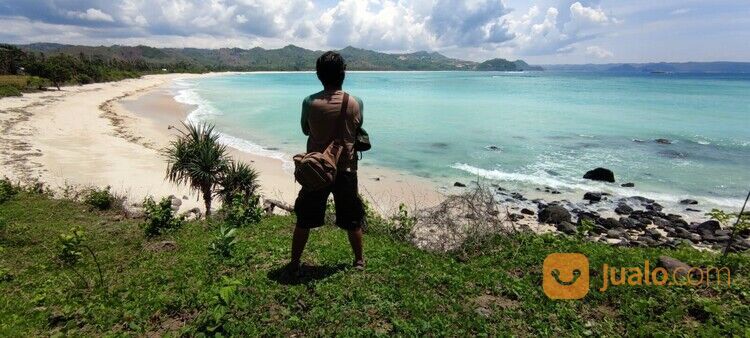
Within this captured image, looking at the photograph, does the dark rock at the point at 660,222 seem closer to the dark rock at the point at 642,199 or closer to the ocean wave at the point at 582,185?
the dark rock at the point at 642,199

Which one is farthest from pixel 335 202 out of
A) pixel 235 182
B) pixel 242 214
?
pixel 235 182

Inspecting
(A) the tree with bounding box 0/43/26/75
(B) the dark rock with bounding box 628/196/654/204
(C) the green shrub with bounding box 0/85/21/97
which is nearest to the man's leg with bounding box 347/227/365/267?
(B) the dark rock with bounding box 628/196/654/204

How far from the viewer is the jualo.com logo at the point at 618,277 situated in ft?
16.9

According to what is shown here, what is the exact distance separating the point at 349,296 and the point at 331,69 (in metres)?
2.60

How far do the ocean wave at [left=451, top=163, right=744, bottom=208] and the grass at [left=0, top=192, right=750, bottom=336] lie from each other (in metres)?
12.2

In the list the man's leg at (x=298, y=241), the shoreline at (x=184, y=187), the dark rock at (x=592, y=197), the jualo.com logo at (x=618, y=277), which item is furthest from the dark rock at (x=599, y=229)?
the man's leg at (x=298, y=241)

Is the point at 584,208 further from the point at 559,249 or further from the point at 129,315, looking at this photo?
the point at 129,315

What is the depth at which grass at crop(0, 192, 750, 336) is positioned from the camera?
4.32m

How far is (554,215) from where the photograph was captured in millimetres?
14430

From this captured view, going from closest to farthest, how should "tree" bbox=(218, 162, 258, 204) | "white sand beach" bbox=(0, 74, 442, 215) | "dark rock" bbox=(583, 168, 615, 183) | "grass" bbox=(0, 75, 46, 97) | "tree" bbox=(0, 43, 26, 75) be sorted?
"tree" bbox=(218, 162, 258, 204), "white sand beach" bbox=(0, 74, 442, 215), "dark rock" bbox=(583, 168, 615, 183), "grass" bbox=(0, 75, 46, 97), "tree" bbox=(0, 43, 26, 75)

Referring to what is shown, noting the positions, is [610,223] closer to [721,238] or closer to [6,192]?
[721,238]

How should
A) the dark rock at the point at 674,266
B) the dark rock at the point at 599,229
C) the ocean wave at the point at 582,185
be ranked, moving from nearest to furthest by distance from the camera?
the dark rock at the point at 674,266 → the dark rock at the point at 599,229 → the ocean wave at the point at 582,185

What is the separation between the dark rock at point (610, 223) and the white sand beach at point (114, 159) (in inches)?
231

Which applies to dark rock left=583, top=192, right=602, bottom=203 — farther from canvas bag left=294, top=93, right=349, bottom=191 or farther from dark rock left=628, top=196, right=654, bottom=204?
canvas bag left=294, top=93, right=349, bottom=191
